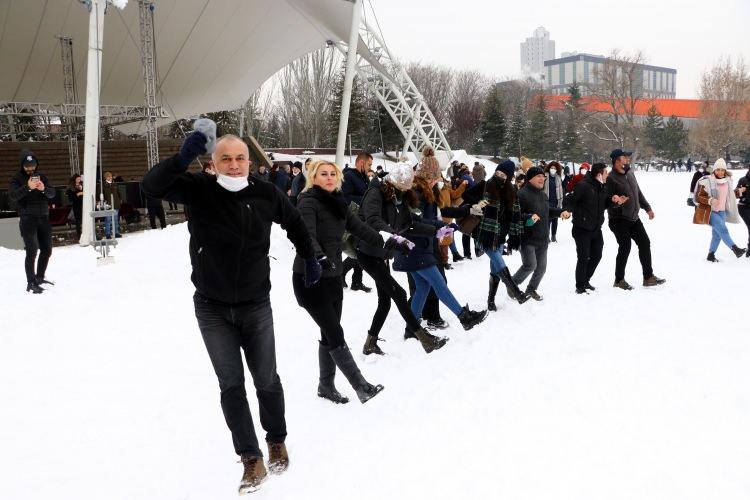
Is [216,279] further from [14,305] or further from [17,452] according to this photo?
[14,305]

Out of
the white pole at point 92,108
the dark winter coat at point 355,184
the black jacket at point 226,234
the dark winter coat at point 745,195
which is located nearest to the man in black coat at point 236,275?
the black jacket at point 226,234

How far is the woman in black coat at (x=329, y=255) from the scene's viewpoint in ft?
13.9

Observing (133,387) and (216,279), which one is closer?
(216,279)

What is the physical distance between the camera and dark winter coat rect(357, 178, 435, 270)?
5219mm

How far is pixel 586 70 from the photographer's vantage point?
575 ft

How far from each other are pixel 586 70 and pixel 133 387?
189683mm

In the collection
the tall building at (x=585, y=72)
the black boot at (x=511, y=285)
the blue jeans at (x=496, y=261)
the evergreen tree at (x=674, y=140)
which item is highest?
the tall building at (x=585, y=72)

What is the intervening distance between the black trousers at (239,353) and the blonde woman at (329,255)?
0.77m

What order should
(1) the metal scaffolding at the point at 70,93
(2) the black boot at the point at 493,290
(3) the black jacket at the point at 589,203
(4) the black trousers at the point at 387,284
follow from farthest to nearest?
(1) the metal scaffolding at the point at 70,93 < (3) the black jacket at the point at 589,203 < (2) the black boot at the point at 493,290 < (4) the black trousers at the point at 387,284

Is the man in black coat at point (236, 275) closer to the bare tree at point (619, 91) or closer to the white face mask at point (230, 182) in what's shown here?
the white face mask at point (230, 182)

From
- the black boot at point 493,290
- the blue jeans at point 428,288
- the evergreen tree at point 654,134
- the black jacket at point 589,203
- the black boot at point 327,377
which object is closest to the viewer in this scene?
the black boot at point 327,377

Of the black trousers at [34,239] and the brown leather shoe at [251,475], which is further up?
the black trousers at [34,239]

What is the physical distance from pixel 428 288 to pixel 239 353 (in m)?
2.86

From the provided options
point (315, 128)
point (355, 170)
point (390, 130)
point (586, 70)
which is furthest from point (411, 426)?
point (586, 70)
